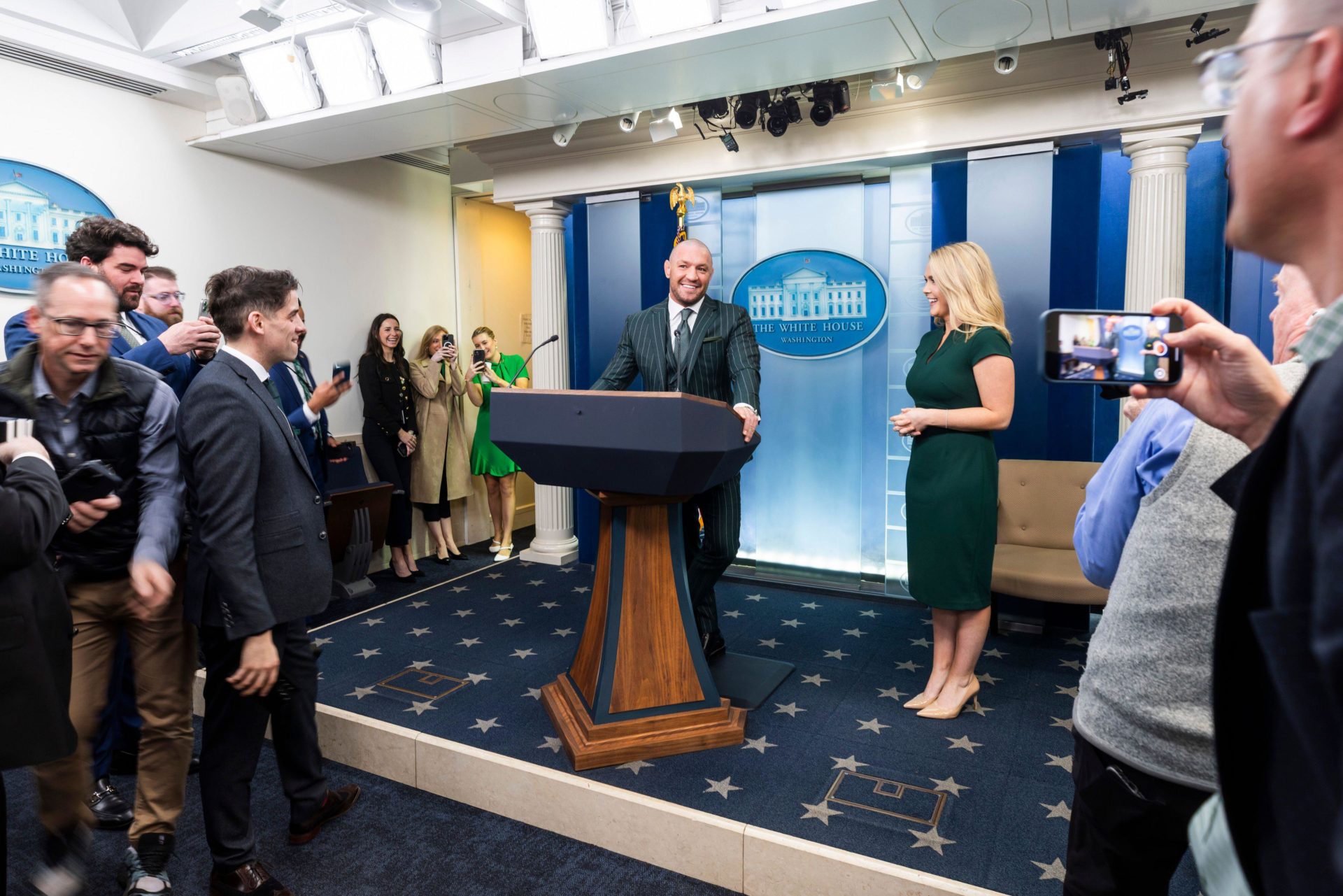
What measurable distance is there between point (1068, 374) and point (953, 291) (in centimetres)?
196

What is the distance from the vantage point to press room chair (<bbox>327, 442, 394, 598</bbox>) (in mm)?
4785

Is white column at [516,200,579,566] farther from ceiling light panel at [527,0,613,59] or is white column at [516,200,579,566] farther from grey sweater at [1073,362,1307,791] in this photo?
grey sweater at [1073,362,1307,791]

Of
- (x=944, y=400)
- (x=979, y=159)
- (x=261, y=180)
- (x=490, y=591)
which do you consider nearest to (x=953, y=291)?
(x=944, y=400)

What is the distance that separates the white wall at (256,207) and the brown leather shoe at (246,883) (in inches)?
128

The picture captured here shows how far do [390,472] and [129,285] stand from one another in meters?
2.76

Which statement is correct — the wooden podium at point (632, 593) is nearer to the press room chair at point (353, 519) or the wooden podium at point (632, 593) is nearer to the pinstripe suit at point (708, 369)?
the pinstripe suit at point (708, 369)

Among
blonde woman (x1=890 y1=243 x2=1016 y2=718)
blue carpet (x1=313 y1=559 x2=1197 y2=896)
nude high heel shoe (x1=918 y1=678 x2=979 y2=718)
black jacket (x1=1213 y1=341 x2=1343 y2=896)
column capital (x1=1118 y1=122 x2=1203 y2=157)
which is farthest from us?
column capital (x1=1118 y1=122 x2=1203 y2=157)

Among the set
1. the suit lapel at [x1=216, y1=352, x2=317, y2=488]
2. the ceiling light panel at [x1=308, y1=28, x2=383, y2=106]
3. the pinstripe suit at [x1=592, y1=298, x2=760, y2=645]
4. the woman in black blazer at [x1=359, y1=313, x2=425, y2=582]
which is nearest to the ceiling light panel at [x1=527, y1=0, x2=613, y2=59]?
the ceiling light panel at [x1=308, y1=28, x2=383, y2=106]

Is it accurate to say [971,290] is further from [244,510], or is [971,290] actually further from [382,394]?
[382,394]

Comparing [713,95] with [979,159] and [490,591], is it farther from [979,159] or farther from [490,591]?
[490,591]

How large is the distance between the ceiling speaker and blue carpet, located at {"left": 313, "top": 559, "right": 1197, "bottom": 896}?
2.88 metres

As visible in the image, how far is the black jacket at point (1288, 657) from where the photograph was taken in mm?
450

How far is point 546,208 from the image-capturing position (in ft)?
17.9

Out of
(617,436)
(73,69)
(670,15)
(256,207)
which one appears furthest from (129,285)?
(256,207)
